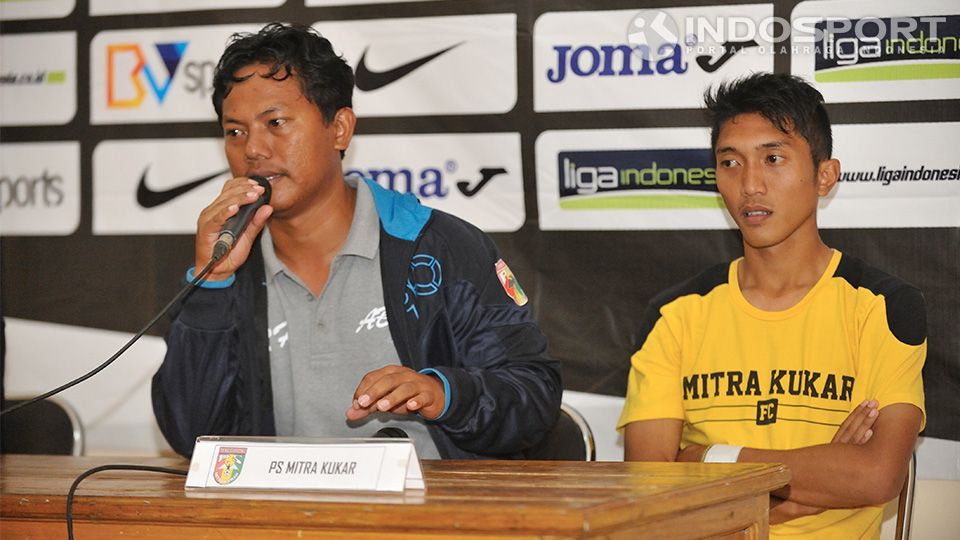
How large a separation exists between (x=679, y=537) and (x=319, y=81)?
1.39 metres

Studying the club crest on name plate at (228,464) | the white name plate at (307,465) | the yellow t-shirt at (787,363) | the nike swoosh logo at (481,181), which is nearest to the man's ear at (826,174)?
the yellow t-shirt at (787,363)

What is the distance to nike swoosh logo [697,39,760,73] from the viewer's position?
288cm

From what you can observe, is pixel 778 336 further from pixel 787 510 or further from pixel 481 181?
pixel 481 181

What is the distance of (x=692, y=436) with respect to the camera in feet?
8.02

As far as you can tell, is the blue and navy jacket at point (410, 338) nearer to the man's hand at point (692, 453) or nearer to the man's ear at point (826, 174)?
the man's hand at point (692, 453)

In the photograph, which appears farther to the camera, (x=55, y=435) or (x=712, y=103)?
(x=55, y=435)

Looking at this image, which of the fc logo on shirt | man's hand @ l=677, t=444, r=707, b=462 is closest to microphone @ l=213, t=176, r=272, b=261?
man's hand @ l=677, t=444, r=707, b=462

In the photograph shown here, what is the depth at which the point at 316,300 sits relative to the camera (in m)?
2.40

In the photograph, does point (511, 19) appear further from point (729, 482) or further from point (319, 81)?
point (729, 482)

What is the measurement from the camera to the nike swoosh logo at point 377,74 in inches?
121

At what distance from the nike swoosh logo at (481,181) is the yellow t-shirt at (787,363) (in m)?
0.70

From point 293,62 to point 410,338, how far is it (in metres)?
0.65

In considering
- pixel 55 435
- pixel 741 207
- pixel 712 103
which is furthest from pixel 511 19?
pixel 55 435

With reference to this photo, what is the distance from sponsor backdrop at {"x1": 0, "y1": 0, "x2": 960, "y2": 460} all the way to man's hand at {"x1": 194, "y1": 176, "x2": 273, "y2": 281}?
905 millimetres
